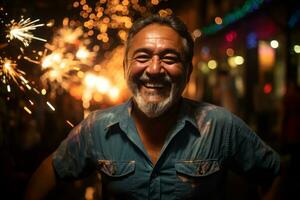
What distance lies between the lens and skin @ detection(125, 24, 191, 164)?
11.1 ft

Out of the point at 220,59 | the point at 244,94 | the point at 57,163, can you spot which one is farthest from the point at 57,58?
the point at 220,59

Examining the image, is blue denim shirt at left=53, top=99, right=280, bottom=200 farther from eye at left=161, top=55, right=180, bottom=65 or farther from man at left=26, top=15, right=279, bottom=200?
eye at left=161, top=55, right=180, bottom=65

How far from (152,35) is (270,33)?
36.6 ft

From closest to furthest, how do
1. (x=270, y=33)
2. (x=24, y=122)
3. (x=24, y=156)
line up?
1. (x=24, y=156)
2. (x=24, y=122)
3. (x=270, y=33)

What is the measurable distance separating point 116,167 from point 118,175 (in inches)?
2.6

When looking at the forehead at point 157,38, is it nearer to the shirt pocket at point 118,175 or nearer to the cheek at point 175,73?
the cheek at point 175,73

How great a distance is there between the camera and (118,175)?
3.38m

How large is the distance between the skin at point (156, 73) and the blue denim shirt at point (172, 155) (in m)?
0.13

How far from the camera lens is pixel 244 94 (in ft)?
58.2

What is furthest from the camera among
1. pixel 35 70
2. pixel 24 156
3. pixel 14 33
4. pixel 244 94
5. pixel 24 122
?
pixel 244 94

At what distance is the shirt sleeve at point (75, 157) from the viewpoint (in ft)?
11.7

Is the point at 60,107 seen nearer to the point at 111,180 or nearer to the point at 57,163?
the point at 57,163

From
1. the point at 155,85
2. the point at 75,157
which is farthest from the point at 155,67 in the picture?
the point at 75,157

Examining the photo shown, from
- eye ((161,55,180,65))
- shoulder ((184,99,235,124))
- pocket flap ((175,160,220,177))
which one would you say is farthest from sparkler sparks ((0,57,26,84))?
pocket flap ((175,160,220,177))
